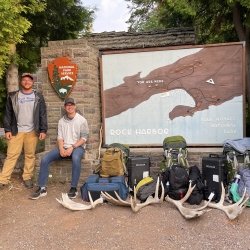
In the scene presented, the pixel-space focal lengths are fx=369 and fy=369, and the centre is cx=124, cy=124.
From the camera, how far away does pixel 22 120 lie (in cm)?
701

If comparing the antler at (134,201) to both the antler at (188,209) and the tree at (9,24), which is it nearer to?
the antler at (188,209)

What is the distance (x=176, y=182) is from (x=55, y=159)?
2.35 metres

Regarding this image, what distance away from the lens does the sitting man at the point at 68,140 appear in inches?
260

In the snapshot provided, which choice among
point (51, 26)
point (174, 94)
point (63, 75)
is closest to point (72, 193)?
point (63, 75)

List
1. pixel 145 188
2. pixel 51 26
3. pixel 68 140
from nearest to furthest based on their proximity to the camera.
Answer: pixel 145 188
pixel 68 140
pixel 51 26

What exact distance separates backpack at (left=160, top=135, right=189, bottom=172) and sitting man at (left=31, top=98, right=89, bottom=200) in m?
1.49

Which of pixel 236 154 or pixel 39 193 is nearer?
pixel 236 154

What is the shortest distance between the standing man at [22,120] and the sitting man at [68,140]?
1.49 feet

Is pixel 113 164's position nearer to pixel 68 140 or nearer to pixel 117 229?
pixel 68 140

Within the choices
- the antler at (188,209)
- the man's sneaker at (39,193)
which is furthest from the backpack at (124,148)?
the man's sneaker at (39,193)

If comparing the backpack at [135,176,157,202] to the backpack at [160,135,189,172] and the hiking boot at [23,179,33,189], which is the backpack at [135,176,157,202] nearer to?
the backpack at [160,135,189,172]

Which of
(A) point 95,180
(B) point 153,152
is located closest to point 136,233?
(A) point 95,180

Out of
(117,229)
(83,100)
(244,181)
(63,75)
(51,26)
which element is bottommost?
(117,229)

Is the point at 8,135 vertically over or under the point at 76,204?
over
